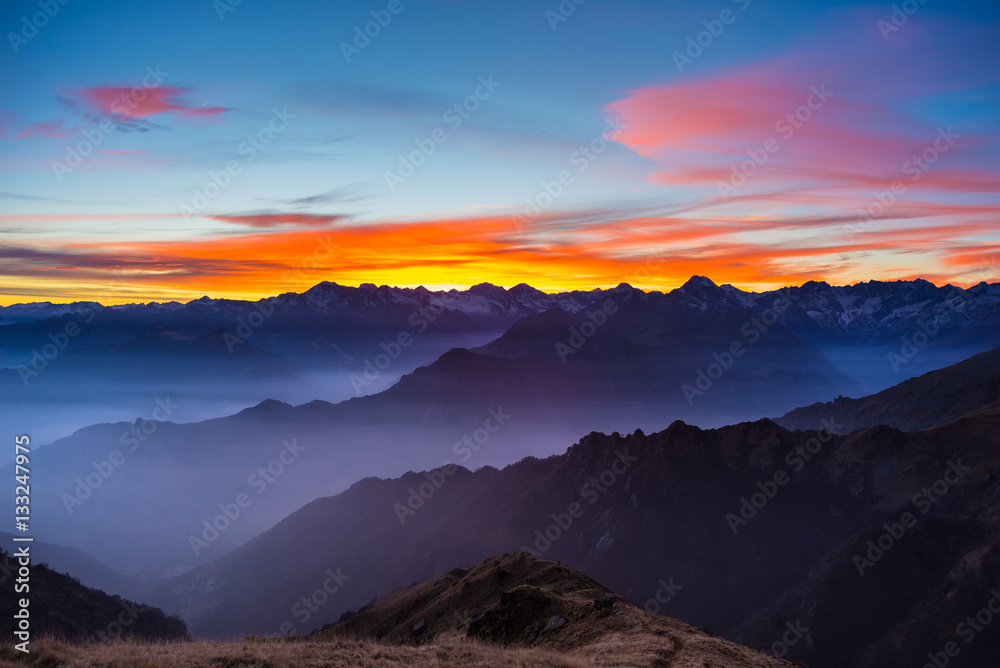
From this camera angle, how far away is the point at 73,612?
74062mm

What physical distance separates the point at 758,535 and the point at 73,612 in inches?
5279

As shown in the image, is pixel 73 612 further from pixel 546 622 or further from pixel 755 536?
pixel 755 536

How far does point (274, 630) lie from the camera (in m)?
173

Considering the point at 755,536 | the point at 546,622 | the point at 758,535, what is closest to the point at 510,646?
the point at 546,622

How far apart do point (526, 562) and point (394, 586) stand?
410 ft

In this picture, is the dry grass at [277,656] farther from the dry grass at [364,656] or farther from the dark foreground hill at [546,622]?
the dark foreground hill at [546,622]

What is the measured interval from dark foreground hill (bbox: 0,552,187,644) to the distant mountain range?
87.1m

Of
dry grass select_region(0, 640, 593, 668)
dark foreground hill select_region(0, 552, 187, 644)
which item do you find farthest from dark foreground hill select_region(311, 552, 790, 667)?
dark foreground hill select_region(0, 552, 187, 644)

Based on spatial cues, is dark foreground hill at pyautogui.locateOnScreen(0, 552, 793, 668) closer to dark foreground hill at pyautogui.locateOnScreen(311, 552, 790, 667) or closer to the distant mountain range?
dark foreground hill at pyautogui.locateOnScreen(311, 552, 790, 667)

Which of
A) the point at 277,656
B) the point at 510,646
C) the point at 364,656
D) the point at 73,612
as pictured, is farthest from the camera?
the point at 73,612

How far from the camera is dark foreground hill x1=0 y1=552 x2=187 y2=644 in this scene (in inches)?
2712

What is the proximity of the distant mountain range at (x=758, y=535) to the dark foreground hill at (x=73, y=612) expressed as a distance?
286 ft

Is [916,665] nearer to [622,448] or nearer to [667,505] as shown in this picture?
[667,505]

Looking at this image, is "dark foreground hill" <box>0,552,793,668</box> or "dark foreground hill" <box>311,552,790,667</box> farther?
"dark foreground hill" <box>311,552,790,667</box>
